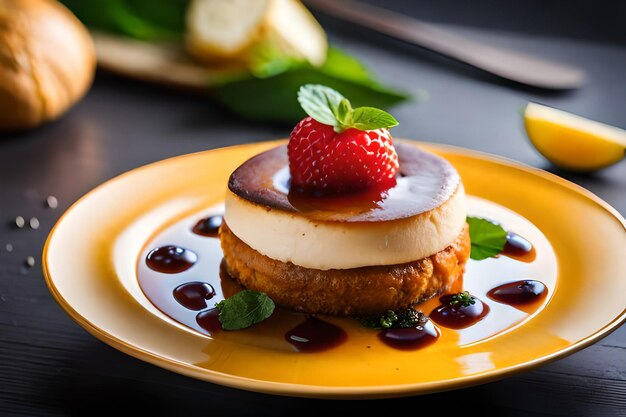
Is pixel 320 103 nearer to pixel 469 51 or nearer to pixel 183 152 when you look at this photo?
pixel 183 152

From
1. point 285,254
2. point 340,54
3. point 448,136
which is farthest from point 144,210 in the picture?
point 340,54

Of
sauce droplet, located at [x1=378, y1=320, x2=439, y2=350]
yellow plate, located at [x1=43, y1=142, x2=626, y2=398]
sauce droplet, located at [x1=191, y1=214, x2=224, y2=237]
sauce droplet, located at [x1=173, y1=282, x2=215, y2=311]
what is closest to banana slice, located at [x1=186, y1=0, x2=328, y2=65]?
yellow plate, located at [x1=43, y1=142, x2=626, y2=398]

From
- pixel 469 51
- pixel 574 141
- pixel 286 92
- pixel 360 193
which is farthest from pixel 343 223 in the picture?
pixel 469 51

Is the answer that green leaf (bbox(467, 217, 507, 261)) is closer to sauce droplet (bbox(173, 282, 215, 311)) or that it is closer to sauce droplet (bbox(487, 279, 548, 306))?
sauce droplet (bbox(487, 279, 548, 306))

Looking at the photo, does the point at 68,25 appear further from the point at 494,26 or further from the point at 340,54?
the point at 494,26

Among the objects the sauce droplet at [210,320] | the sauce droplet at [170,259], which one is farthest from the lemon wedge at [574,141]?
the sauce droplet at [210,320]

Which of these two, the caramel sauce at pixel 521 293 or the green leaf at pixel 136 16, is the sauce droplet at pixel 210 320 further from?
the green leaf at pixel 136 16
